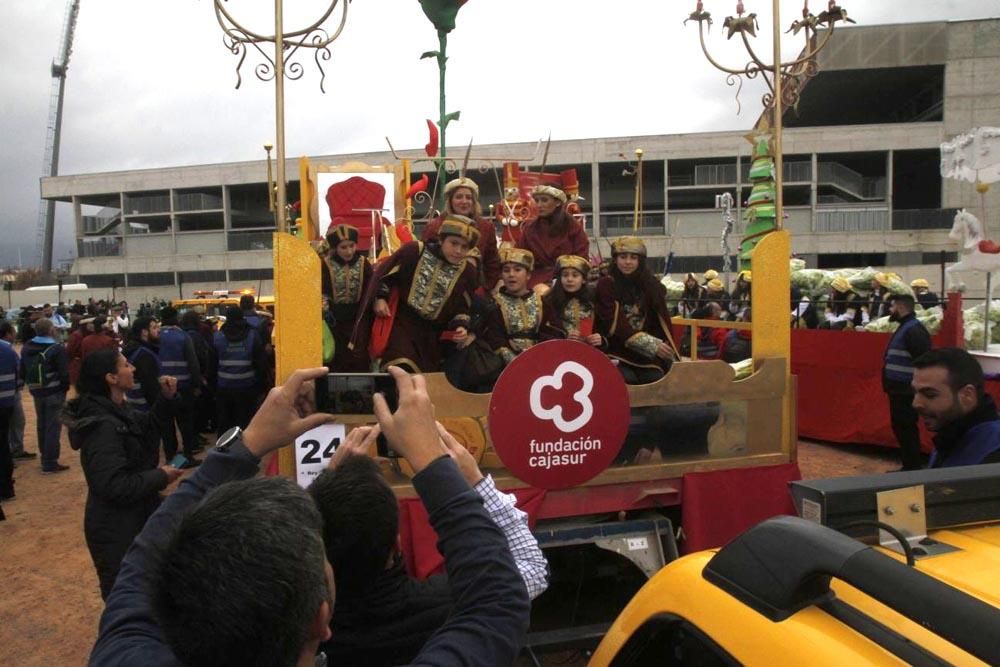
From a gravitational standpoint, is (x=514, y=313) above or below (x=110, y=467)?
above

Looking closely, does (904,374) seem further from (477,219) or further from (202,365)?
(202,365)

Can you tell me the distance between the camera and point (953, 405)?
2701 mm

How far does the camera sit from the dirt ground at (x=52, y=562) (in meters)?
4.30

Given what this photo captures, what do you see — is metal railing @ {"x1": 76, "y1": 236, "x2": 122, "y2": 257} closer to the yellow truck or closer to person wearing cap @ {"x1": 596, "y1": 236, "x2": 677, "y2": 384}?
person wearing cap @ {"x1": 596, "y1": 236, "x2": 677, "y2": 384}

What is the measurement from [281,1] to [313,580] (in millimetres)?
3330

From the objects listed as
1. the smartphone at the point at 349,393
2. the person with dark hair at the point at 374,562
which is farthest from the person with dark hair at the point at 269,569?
the smartphone at the point at 349,393

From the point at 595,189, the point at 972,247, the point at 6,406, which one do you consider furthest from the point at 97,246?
the point at 972,247

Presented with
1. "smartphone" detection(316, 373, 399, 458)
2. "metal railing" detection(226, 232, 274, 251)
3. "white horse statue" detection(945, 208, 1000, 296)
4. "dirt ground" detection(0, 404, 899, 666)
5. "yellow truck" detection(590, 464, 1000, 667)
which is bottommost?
"dirt ground" detection(0, 404, 899, 666)

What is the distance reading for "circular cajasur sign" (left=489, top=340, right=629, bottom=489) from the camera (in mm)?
3193

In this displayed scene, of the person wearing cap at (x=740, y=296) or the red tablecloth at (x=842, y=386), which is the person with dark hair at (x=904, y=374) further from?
the person wearing cap at (x=740, y=296)

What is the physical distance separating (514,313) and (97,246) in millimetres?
45218

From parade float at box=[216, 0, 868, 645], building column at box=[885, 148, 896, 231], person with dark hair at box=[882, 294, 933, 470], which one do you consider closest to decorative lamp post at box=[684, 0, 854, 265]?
parade float at box=[216, 0, 868, 645]

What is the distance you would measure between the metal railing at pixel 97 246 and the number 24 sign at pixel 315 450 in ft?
147

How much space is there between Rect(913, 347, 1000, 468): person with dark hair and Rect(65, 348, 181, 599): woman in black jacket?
Result: 10.9 feet
